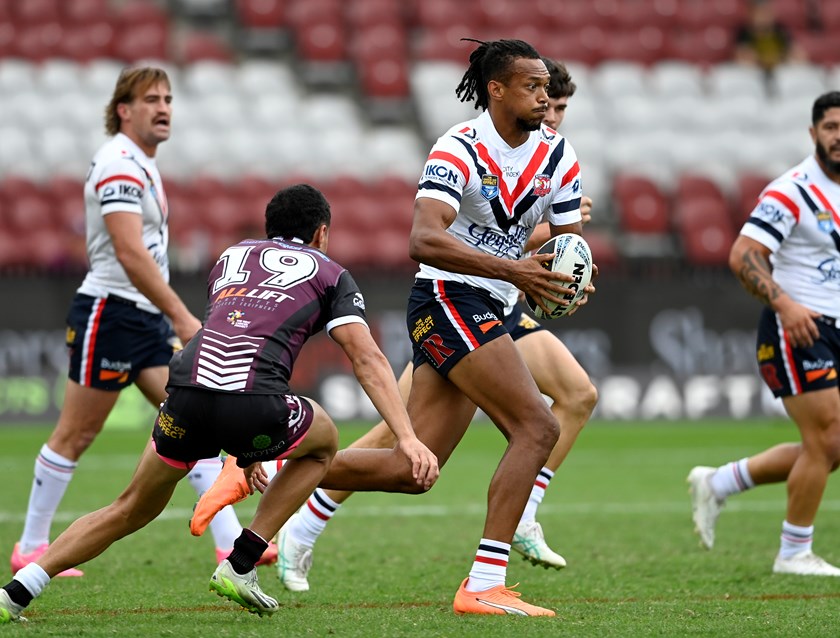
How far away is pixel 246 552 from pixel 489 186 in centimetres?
209

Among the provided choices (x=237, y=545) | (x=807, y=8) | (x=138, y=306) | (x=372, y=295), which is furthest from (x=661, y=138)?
(x=237, y=545)

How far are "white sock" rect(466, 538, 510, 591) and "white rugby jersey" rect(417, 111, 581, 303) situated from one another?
1255mm

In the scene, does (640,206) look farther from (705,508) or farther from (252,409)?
(252,409)

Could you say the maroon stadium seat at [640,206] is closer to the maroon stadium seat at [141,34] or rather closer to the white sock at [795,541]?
the maroon stadium seat at [141,34]

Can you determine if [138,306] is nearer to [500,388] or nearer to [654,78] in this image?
[500,388]

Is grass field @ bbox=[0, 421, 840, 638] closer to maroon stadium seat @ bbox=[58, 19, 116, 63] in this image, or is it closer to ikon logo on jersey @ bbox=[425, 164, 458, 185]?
ikon logo on jersey @ bbox=[425, 164, 458, 185]

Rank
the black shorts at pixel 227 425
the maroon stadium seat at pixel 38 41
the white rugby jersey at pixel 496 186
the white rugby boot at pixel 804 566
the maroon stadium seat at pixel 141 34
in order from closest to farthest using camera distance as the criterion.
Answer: the black shorts at pixel 227 425
the white rugby jersey at pixel 496 186
the white rugby boot at pixel 804 566
the maroon stadium seat at pixel 38 41
the maroon stadium seat at pixel 141 34

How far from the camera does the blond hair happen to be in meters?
7.77

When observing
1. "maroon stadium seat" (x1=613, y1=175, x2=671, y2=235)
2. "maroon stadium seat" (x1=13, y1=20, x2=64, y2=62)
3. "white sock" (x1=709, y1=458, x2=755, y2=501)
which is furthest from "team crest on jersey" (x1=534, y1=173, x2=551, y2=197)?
"maroon stadium seat" (x1=13, y1=20, x2=64, y2=62)

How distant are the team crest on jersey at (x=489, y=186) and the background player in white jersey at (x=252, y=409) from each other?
0.92m

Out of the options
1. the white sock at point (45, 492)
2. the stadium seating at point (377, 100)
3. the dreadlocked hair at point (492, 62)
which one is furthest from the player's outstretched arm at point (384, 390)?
the stadium seating at point (377, 100)

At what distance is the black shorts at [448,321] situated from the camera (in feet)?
20.4

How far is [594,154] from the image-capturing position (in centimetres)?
Result: 2239

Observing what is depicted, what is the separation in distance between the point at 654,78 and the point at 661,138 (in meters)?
1.78
